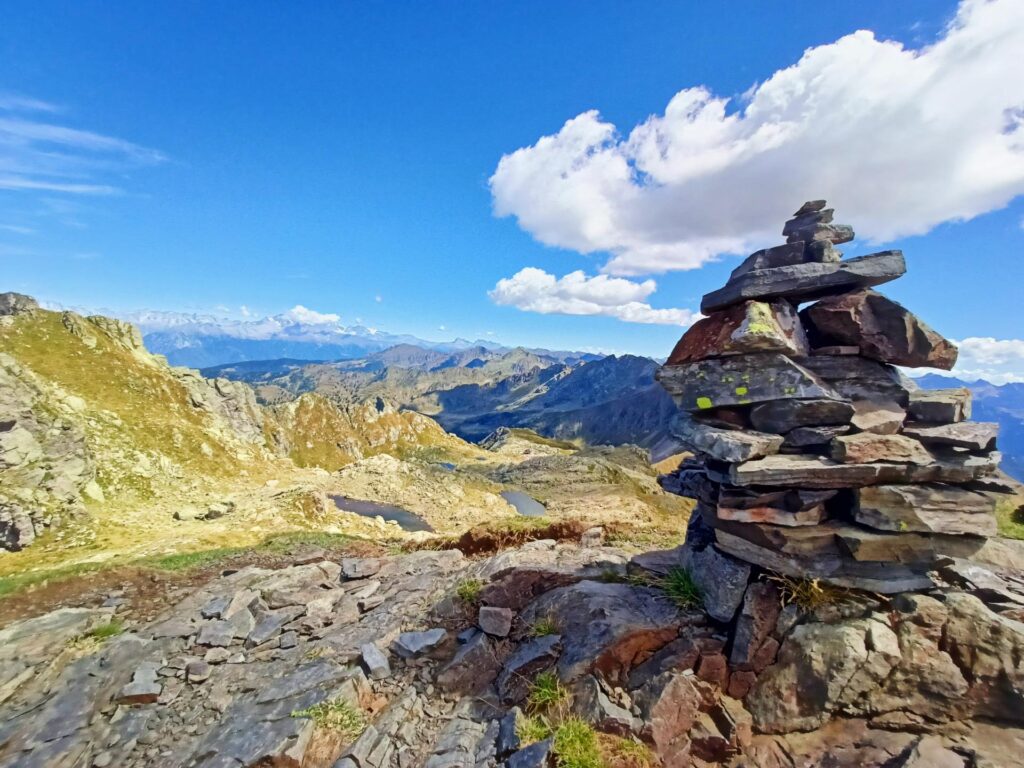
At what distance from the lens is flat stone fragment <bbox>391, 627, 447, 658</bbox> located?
472 inches

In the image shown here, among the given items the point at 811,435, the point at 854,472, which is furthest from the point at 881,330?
the point at 854,472

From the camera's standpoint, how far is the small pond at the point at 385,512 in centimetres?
6825

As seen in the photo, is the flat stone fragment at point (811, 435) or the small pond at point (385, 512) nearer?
the flat stone fragment at point (811, 435)

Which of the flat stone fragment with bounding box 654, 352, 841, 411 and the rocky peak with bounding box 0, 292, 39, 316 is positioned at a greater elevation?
the rocky peak with bounding box 0, 292, 39, 316

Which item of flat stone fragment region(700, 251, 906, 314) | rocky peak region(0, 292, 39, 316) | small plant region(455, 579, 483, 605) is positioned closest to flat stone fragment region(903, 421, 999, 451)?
flat stone fragment region(700, 251, 906, 314)

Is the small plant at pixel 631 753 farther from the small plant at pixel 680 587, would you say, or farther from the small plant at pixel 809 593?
the small plant at pixel 809 593

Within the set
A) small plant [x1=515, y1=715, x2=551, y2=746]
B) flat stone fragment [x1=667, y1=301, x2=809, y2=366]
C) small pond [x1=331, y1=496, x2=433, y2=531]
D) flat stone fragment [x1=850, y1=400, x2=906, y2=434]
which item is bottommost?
small pond [x1=331, y1=496, x2=433, y2=531]

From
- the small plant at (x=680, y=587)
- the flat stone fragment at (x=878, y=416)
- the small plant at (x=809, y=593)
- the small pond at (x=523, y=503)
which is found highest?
the flat stone fragment at (x=878, y=416)

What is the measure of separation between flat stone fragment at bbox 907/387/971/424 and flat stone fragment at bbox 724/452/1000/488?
116 cm

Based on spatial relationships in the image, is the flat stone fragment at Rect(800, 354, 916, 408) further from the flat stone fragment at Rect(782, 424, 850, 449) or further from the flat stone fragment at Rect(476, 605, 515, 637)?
the flat stone fragment at Rect(476, 605, 515, 637)

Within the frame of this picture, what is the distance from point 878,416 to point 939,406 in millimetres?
1696

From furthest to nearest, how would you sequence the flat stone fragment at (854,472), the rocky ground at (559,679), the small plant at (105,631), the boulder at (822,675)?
the small plant at (105,631) < the flat stone fragment at (854,472) < the boulder at (822,675) < the rocky ground at (559,679)

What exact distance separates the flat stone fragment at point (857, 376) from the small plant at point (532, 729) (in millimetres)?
10281

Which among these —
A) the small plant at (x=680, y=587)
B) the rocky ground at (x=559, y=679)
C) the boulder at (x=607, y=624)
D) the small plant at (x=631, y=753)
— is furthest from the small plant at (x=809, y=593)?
the small plant at (x=631, y=753)
